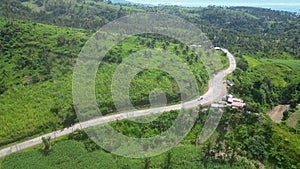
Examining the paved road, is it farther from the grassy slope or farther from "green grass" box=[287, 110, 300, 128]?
"green grass" box=[287, 110, 300, 128]

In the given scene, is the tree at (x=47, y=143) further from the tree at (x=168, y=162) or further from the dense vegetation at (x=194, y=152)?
the tree at (x=168, y=162)

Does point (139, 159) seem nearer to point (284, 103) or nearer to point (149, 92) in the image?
point (149, 92)

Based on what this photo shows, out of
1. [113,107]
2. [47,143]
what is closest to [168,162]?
[113,107]

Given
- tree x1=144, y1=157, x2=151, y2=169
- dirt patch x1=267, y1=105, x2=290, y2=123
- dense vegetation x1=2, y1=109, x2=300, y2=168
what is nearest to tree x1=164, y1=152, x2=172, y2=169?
dense vegetation x1=2, y1=109, x2=300, y2=168

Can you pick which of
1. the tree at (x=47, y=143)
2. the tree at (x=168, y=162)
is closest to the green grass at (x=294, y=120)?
the tree at (x=168, y=162)

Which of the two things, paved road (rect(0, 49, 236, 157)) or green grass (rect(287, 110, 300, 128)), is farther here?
green grass (rect(287, 110, 300, 128))

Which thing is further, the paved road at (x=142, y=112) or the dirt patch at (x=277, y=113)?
the dirt patch at (x=277, y=113)

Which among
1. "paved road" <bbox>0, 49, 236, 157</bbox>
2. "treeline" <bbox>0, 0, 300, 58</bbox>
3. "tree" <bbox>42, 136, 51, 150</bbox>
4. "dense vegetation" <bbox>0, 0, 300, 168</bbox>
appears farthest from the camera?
"treeline" <bbox>0, 0, 300, 58</bbox>

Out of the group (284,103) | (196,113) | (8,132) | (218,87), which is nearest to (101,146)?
(8,132)
